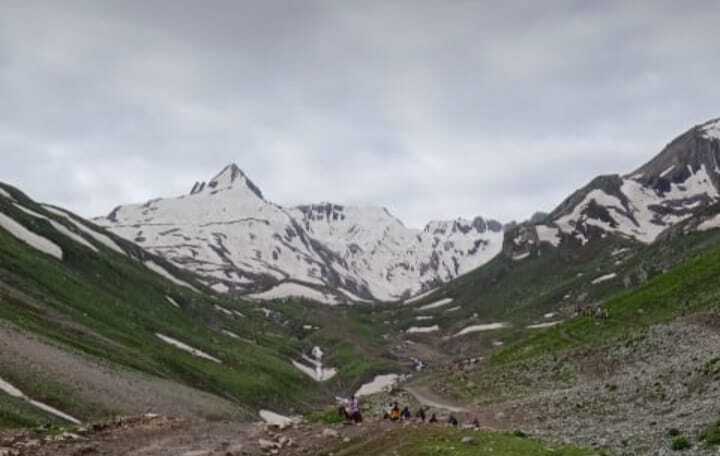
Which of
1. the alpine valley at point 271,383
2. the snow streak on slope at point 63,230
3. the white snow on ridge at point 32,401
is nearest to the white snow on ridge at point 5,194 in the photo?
the snow streak on slope at point 63,230

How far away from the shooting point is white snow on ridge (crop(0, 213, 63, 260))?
138500 mm

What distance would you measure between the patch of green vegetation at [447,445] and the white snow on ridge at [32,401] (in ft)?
94.9

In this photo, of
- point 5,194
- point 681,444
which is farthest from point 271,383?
point 681,444

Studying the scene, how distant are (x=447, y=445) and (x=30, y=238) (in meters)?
125

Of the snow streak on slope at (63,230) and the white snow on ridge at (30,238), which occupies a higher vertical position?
the snow streak on slope at (63,230)

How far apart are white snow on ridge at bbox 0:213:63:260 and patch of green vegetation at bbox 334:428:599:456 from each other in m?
112

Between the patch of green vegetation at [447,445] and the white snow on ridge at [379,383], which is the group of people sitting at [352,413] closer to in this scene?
the patch of green vegetation at [447,445]

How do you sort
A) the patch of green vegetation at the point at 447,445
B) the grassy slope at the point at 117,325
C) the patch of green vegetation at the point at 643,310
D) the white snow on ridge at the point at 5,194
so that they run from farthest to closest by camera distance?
the white snow on ridge at the point at 5,194, the grassy slope at the point at 117,325, the patch of green vegetation at the point at 643,310, the patch of green vegetation at the point at 447,445

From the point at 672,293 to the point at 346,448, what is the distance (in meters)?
64.4

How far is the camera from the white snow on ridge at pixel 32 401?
5959cm

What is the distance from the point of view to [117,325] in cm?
11694

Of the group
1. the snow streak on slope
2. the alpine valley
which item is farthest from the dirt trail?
the snow streak on slope

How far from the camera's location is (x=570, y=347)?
88875 mm

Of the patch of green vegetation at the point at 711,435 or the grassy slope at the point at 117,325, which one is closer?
the patch of green vegetation at the point at 711,435
